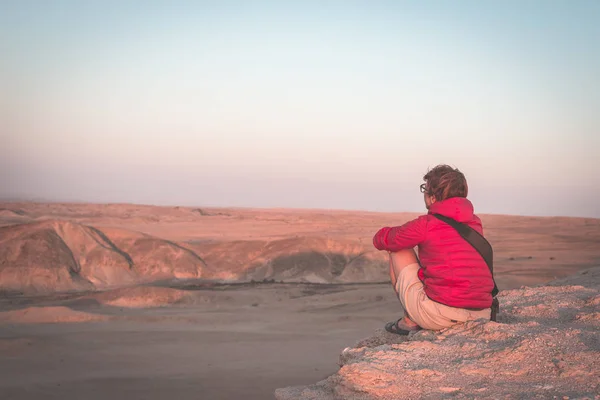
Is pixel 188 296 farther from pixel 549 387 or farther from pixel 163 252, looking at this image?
pixel 549 387

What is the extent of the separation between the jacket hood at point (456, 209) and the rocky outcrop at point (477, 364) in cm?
74

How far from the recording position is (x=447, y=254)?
4.31 m

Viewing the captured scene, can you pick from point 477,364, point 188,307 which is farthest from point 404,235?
point 188,307

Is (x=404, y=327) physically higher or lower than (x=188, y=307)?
higher

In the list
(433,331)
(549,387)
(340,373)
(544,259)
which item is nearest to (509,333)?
(433,331)

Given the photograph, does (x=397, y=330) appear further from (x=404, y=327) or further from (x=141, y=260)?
(x=141, y=260)

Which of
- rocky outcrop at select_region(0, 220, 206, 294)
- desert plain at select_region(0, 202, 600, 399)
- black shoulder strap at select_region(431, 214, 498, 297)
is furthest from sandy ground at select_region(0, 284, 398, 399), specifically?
black shoulder strap at select_region(431, 214, 498, 297)

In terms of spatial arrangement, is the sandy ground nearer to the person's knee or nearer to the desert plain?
the desert plain

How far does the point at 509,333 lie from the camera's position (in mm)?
4219

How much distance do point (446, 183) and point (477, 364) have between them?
1.25 m

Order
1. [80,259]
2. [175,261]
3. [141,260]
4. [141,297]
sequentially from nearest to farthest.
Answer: [141,297], [80,259], [141,260], [175,261]

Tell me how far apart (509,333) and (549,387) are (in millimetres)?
855

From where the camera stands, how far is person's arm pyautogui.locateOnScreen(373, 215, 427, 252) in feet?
14.2

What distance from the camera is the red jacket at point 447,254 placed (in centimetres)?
431
